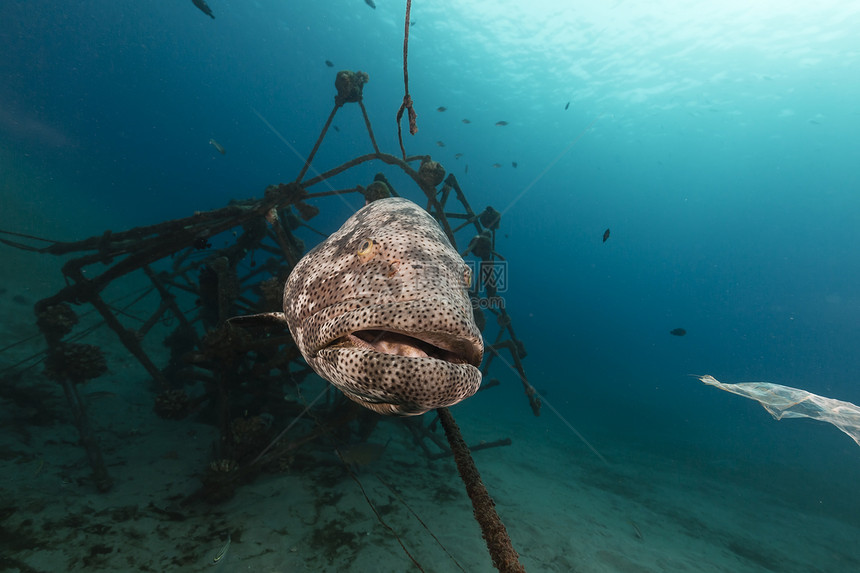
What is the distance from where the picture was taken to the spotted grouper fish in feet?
5.01

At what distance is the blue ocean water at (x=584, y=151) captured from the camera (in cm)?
3559

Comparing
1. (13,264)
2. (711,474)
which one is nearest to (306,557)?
(711,474)

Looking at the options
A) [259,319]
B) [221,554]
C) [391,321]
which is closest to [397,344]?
[391,321]

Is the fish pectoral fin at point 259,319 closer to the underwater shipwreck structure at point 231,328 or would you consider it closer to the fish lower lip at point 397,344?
the underwater shipwreck structure at point 231,328

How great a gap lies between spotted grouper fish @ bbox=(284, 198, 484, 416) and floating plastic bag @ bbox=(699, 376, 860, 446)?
5.23 meters

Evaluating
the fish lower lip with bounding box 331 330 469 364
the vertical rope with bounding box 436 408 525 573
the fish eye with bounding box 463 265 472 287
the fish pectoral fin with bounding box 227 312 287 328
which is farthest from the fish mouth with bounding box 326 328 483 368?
the fish pectoral fin with bounding box 227 312 287 328

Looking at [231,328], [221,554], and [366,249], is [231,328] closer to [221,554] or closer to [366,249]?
[221,554]

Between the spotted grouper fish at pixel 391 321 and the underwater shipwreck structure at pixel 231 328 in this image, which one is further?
the underwater shipwreck structure at pixel 231 328

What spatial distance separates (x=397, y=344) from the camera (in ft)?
5.90

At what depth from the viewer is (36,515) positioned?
3619mm

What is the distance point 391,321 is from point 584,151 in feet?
309

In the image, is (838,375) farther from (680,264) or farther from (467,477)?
(467,477)

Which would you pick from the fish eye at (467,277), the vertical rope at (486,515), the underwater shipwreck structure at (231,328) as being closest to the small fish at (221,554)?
the underwater shipwreck structure at (231,328)

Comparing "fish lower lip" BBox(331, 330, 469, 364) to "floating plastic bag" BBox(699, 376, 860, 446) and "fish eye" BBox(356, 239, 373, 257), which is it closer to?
"fish eye" BBox(356, 239, 373, 257)
